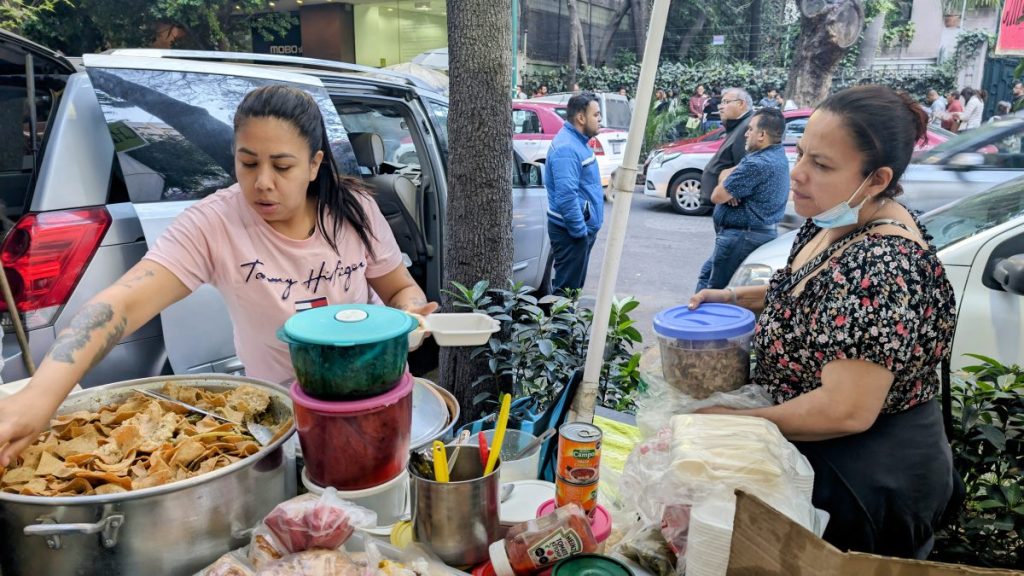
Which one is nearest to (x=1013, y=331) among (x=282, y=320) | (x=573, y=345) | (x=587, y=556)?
(x=573, y=345)

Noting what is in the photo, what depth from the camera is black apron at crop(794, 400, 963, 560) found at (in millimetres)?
1712

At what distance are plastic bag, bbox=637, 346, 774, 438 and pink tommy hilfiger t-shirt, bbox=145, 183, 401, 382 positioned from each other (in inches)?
36.2

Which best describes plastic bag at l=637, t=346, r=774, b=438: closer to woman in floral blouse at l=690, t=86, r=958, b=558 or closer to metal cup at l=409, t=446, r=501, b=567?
woman in floral blouse at l=690, t=86, r=958, b=558

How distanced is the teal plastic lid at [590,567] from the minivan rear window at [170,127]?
2.36m

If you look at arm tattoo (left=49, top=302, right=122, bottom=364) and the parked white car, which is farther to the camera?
the parked white car

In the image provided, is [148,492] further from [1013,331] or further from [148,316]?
[1013,331]

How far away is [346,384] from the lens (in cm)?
125

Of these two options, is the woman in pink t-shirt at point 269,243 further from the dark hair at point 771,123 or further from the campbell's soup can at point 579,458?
the dark hair at point 771,123

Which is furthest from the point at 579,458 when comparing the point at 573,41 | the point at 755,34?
the point at 755,34

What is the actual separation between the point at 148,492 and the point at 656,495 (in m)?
0.91

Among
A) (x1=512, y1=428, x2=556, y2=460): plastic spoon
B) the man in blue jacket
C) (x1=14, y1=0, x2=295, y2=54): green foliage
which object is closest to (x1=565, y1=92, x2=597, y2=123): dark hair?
the man in blue jacket

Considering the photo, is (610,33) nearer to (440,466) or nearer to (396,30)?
(396,30)

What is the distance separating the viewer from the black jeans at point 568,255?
5.78m

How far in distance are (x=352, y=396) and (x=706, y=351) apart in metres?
1.05
